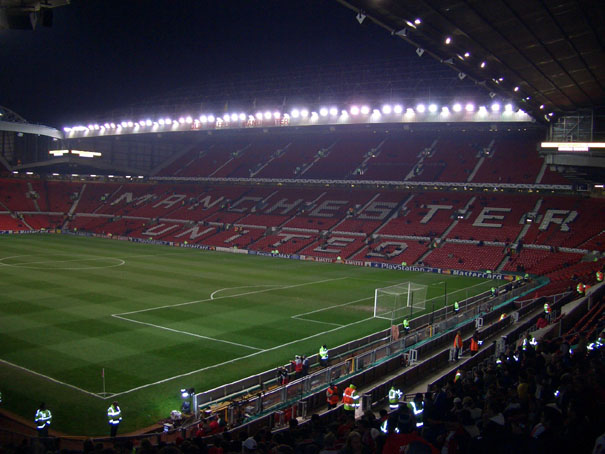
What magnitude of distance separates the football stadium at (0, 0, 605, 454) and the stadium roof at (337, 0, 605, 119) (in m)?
0.11

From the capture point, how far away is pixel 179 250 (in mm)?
56062

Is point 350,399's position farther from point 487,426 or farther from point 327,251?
point 327,251

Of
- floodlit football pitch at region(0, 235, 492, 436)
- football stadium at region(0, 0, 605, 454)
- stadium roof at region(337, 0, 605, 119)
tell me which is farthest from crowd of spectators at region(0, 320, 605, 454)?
stadium roof at region(337, 0, 605, 119)

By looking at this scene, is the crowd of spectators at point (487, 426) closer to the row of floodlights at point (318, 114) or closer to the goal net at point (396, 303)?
the goal net at point (396, 303)

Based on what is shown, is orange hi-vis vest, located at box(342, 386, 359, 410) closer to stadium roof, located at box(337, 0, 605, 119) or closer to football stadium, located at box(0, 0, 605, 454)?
football stadium, located at box(0, 0, 605, 454)

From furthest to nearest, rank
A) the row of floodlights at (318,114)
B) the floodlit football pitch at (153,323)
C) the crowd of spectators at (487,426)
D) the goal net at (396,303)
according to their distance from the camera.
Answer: the row of floodlights at (318,114) → the goal net at (396,303) → the floodlit football pitch at (153,323) → the crowd of spectators at (487,426)

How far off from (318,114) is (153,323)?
3115cm

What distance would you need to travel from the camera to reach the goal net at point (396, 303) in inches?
1111

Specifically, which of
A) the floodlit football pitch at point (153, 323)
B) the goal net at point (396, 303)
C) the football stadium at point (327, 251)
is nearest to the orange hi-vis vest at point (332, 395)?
the football stadium at point (327, 251)

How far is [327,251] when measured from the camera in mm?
52781

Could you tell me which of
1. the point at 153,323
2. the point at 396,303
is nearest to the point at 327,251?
the point at 396,303

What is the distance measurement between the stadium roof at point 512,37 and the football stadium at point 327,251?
107 millimetres

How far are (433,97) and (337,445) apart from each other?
40852 mm

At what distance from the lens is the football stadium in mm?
11398
